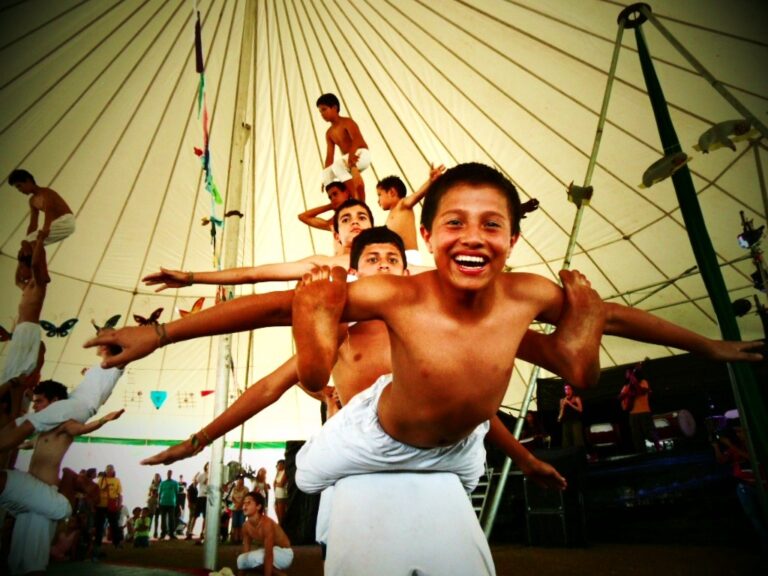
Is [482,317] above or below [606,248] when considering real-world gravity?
below

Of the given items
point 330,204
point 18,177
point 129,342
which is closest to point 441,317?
point 129,342

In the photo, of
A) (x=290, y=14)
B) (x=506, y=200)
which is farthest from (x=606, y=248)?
(x=506, y=200)

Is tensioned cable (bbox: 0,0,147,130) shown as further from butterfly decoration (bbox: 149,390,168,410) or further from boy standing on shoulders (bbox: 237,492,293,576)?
butterfly decoration (bbox: 149,390,168,410)

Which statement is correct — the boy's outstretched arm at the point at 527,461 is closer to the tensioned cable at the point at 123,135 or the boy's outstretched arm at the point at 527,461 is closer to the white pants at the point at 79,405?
the white pants at the point at 79,405

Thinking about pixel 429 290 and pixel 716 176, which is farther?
pixel 716 176

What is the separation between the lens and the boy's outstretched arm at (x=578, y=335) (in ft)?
4.64

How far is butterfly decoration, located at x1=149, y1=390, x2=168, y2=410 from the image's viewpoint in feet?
37.9

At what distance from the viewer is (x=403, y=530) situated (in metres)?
1.20

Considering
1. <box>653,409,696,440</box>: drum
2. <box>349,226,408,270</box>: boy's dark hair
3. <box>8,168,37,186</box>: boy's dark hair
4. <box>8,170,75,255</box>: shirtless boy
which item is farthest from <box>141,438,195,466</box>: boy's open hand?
<box>653,409,696,440</box>: drum

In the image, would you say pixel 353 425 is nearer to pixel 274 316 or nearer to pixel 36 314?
pixel 274 316

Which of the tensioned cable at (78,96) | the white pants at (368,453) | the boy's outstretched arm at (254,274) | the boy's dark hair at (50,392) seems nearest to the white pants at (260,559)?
the boy's dark hair at (50,392)

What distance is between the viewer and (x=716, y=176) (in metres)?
7.04

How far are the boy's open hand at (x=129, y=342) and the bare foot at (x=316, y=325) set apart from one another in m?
0.42

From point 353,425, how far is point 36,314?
18.7ft
